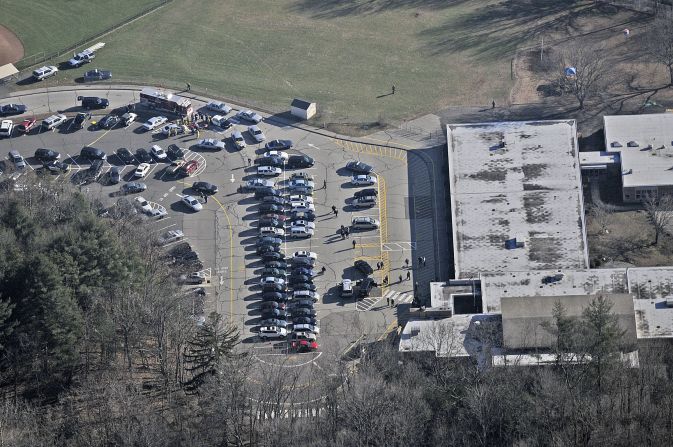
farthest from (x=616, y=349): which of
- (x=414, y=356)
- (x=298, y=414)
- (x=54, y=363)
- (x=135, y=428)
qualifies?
(x=54, y=363)

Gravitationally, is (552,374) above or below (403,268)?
below

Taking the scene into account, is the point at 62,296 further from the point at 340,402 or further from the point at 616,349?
the point at 616,349

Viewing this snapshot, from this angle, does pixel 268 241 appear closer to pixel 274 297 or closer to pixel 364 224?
pixel 274 297

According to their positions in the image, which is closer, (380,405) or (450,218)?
(380,405)

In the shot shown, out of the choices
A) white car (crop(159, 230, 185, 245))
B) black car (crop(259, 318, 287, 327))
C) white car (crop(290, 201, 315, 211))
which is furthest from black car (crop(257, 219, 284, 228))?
black car (crop(259, 318, 287, 327))

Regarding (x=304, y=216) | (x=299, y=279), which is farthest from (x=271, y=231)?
(x=299, y=279)

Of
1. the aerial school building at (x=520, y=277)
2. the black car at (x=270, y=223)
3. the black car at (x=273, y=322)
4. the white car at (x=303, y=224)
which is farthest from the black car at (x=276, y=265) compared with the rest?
the aerial school building at (x=520, y=277)
